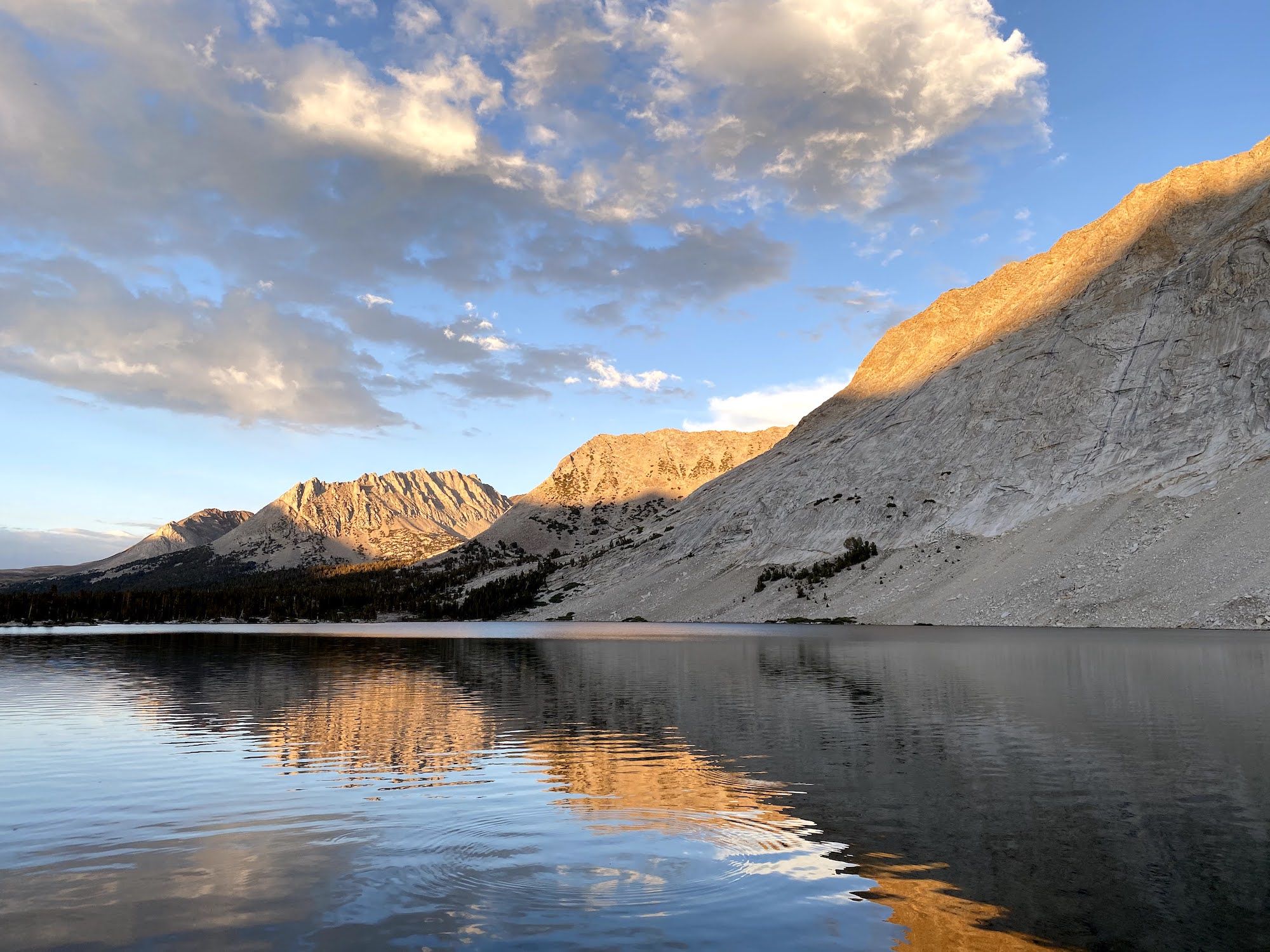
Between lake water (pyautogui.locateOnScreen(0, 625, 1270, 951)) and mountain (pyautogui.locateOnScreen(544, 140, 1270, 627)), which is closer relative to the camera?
lake water (pyautogui.locateOnScreen(0, 625, 1270, 951))

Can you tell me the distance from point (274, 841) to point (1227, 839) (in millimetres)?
16212

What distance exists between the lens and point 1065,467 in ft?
405

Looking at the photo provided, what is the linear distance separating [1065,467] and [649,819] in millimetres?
124231

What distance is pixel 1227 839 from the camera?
46.5 feet

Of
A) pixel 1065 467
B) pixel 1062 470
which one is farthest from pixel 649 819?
pixel 1065 467

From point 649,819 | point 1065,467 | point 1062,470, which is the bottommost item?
point 649,819

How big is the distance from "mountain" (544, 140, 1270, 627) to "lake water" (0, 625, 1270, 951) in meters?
66.6

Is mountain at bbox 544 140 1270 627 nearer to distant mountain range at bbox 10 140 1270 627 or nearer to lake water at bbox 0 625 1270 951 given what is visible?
distant mountain range at bbox 10 140 1270 627

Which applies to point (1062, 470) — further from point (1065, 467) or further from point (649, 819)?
point (649, 819)

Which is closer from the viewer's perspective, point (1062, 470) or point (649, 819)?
point (649, 819)

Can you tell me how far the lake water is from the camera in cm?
1085

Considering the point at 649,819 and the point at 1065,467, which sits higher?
the point at 1065,467

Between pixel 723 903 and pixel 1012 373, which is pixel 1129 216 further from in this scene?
pixel 723 903

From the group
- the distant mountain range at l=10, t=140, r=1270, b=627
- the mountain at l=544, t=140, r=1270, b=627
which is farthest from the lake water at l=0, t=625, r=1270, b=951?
the mountain at l=544, t=140, r=1270, b=627
